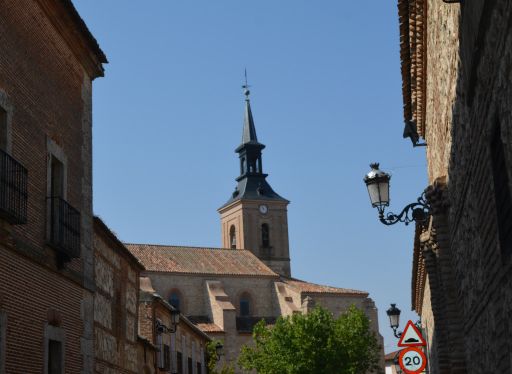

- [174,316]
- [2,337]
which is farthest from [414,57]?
[174,316]

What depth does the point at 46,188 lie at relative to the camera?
1156 cm

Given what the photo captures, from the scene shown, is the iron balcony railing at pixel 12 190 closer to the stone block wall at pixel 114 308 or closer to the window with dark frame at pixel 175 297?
the stone block wall at pixel 114 308

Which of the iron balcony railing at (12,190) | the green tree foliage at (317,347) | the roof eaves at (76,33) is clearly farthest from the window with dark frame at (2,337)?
the green tree foliage at (317,347)

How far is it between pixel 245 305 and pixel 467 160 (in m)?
57.7

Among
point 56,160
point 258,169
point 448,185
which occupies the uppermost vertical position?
point 258,169

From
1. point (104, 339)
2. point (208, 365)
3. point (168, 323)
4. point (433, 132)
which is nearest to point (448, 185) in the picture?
point (433, 132)

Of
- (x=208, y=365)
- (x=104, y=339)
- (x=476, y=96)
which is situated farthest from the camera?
(x=208, y=365)

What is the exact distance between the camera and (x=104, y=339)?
15844mm

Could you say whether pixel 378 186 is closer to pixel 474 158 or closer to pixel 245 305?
pixel 474 158

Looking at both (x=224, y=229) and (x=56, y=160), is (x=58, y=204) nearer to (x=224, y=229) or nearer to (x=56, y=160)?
(x=56, y=160)

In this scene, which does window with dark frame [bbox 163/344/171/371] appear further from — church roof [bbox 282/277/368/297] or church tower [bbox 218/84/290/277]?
church tower [bbox 218/84/290/277]

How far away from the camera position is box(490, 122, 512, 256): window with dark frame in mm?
6266

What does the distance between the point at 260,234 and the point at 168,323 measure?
53782mm

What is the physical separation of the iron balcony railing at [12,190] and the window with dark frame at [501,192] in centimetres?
525
